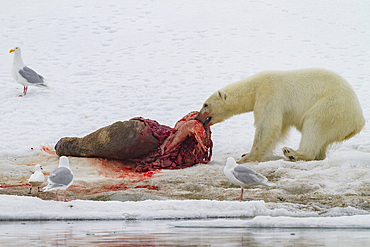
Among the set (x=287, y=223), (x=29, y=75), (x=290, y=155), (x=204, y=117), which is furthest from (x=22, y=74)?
(x=287, y=223)

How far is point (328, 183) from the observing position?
23.5 feet

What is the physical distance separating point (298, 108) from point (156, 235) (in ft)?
19.5

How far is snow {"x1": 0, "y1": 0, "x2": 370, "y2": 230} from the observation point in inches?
234

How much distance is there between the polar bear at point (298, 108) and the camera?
31.5ft

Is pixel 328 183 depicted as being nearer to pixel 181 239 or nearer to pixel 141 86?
pixel 181 239

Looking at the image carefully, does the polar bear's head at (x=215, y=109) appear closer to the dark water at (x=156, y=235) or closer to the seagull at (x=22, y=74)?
the dark water at (x=156, y=235)

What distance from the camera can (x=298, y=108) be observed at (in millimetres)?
9984

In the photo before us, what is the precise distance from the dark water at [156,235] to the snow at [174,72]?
301 mm

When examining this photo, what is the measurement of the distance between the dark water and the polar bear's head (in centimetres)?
522

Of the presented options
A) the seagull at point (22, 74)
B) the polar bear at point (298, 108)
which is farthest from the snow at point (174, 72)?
the polar bear at point (298, 108)

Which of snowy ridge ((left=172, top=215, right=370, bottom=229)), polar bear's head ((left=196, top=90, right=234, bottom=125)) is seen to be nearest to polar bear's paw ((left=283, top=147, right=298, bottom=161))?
polar bear's head ((left=196, top=90, right=234, bottom=125))

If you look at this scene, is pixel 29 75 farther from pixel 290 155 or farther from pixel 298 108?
pixel 290 155

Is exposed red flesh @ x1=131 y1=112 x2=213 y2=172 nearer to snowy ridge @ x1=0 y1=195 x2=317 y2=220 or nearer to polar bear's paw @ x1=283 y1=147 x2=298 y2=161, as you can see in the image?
polar bear's paw @ x1=283 y1=147 x2=298 y2=161

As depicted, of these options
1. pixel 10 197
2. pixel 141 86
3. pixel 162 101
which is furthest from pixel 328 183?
pixel 141 86
